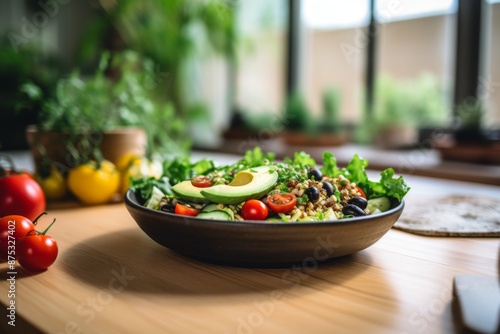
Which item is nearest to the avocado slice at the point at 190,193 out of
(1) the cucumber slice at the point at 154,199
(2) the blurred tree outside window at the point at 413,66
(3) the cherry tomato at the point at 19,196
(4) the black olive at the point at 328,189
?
(1) the cucumber slice at the point at 154,199

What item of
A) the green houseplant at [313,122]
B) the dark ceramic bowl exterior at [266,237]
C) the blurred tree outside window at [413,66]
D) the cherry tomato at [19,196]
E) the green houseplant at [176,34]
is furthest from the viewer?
the green houseplant at [176,34]

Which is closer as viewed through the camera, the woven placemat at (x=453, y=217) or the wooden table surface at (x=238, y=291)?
the wooden table surface at (x=238, y=291)

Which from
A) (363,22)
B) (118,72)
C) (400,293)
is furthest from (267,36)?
(400,293)

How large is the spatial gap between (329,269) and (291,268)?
0.06 metres

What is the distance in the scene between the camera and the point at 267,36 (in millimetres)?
3840

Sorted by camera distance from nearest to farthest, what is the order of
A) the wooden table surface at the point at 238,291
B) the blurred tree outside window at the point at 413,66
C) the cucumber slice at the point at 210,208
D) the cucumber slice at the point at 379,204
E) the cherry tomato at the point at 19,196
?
the wooden table surface at the point at 238,291 → the cucumber slice at the point at 210,208 → the cucumber slice at the point at 379,204 → the cherry tomato at the point at 19,196 → the blurred tree outside window at the point at 413,66

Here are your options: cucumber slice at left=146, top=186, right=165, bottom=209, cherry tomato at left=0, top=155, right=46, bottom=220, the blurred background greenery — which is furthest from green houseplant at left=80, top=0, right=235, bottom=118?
cucumber slice at left=146, top=186, right=165, bottom=209

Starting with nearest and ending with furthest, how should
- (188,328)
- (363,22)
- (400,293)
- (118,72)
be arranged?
(188,328) → (400,293) → (363,22) → (118,72)

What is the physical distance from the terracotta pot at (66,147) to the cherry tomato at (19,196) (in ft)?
0.86

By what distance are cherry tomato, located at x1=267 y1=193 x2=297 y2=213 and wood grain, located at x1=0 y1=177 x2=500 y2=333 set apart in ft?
0.33

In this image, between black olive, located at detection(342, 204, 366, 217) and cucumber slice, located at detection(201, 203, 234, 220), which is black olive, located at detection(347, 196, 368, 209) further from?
cucumber slice, located at detection(201, 203, 234, 220)

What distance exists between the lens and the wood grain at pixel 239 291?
2.12ft

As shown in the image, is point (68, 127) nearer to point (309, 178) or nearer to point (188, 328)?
point (309, 178)

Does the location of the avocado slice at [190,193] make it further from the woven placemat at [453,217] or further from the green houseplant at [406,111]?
the green houseplant at [406,111]
